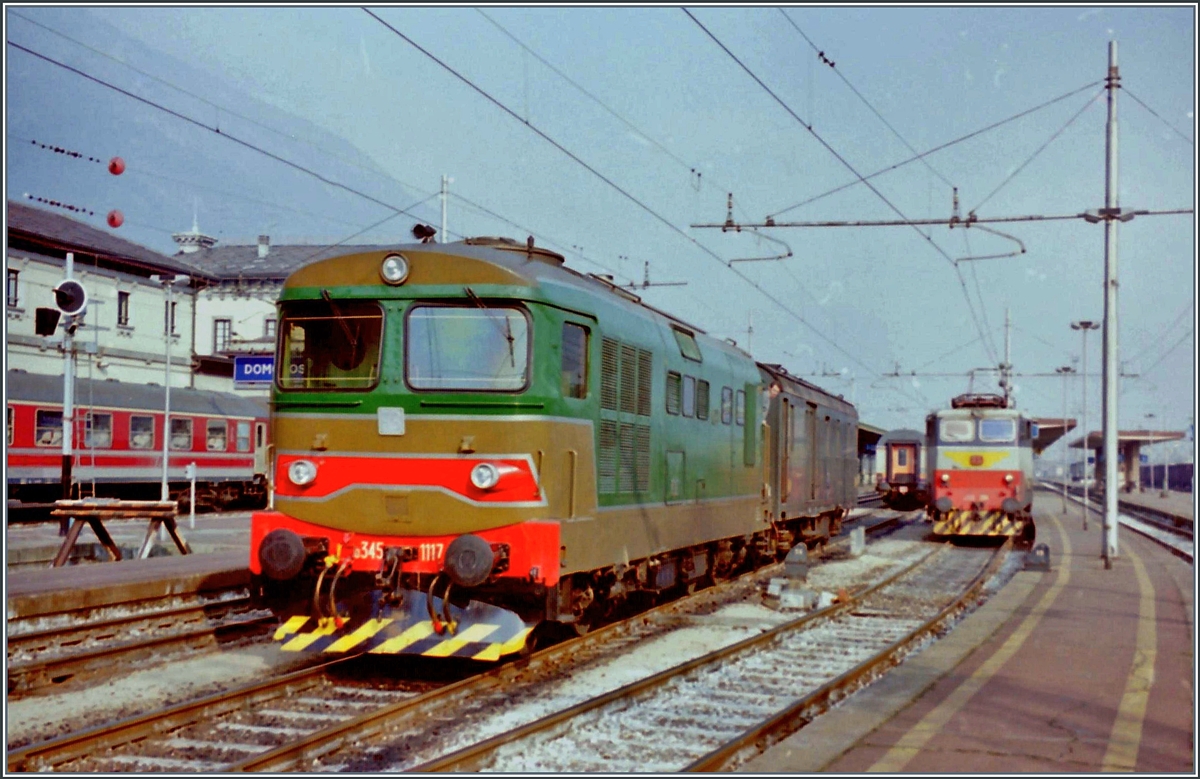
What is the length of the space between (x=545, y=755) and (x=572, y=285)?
4.40 meters

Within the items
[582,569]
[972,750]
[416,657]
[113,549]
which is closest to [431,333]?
[582,569]

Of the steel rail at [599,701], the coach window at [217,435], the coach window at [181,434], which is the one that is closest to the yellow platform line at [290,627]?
the steel rail at [599,701]

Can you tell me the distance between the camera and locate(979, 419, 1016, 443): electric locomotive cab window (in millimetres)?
26938

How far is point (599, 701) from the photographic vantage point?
8.68 meters

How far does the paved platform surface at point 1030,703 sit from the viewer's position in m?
6.80

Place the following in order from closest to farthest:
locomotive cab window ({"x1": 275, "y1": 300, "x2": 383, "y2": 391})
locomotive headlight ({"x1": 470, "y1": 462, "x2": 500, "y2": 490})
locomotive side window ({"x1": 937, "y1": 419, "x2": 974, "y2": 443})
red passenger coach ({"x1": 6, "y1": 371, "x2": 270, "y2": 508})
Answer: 1. locomotive headlight ({"x1": 470, "y1": 462, "x2": 500, "y2": 490})
2. locomotive cab window ({"x1": 275, "y1": 300, "x2": 383, "y2": 391})
3. locomotive side window ({"x1": 937, "y1": 419, "x2": 974, "y2": 443})
4. red passenger coach ({"x1": 6, "y1": 371, "x2": 270, "y2": 508})

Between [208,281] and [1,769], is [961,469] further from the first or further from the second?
[208,281]

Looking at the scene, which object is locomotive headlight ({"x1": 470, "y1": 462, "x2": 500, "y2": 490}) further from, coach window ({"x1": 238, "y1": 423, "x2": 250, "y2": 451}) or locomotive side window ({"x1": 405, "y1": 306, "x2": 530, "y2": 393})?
coach window ({"x1": 238, "y1": 423, "x2": 250, "y2": 451})

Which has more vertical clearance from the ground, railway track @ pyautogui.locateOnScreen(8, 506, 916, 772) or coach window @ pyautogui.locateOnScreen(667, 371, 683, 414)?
coach window @ pyautogui.locateOnScreen(667, 371, 683, 414)

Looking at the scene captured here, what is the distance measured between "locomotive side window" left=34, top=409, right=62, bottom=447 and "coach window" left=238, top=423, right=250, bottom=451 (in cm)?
783

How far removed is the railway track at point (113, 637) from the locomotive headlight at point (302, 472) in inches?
101

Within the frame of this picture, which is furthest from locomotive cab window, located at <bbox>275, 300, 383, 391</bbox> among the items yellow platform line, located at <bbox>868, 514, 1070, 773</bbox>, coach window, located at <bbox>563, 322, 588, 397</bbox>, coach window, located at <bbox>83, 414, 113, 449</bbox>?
coach window, located at <bbox>83, 414, 113, 449</bbox>

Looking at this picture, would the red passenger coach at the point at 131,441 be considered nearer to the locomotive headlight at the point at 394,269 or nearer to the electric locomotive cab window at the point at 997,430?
the electric locomotive cab window at the point at 997,430

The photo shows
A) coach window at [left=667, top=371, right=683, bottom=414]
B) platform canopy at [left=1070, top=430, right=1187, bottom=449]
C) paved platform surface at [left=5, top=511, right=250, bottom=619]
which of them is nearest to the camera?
coach window at [left=667, top=371, right=683, bottom=414]
